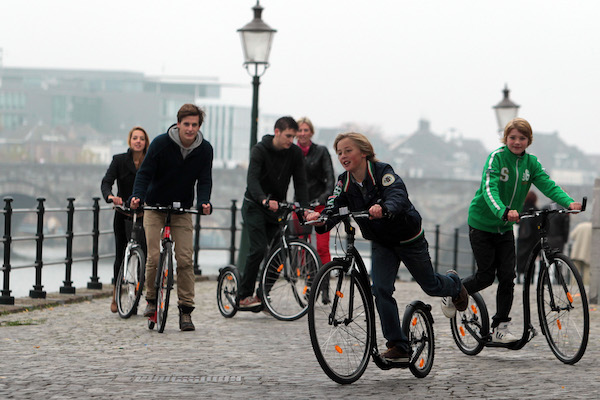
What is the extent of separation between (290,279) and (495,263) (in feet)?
6.72

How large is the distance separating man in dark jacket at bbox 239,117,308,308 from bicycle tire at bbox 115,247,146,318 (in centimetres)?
82

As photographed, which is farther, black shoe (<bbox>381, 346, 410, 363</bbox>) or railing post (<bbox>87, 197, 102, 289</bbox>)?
railing post (<bbox>87, 197, 102, 289</bbox>)

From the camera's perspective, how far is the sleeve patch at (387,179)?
4.79m

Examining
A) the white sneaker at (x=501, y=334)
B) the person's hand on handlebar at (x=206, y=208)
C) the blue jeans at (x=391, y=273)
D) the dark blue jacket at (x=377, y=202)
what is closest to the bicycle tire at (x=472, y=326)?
the white sneaker at (x=501, y=334)

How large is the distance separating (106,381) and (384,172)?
1.62 metres

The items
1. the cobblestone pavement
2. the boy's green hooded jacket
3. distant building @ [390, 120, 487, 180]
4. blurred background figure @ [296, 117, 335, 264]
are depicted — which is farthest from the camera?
distant building @ [390, 120, 487, 180]

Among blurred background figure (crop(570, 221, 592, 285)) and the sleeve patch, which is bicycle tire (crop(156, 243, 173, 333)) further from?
blurred background figure (crop(570, 221, 592, 285))

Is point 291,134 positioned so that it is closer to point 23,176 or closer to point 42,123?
point 23,176

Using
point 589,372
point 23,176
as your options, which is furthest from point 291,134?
point 23,176

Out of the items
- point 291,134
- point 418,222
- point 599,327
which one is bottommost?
point 599,327

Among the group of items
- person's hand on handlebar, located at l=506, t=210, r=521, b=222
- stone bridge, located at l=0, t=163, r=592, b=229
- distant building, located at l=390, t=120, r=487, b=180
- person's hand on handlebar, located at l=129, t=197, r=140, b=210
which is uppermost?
distant building, located at l=390, t=120, r=487, b=180

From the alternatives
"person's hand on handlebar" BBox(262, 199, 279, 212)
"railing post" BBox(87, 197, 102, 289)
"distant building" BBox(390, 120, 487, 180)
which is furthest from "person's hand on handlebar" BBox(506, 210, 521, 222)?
"distant building" BBox(390, 120, 487, 180)

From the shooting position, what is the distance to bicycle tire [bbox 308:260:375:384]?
470 cm

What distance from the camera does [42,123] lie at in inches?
5276
